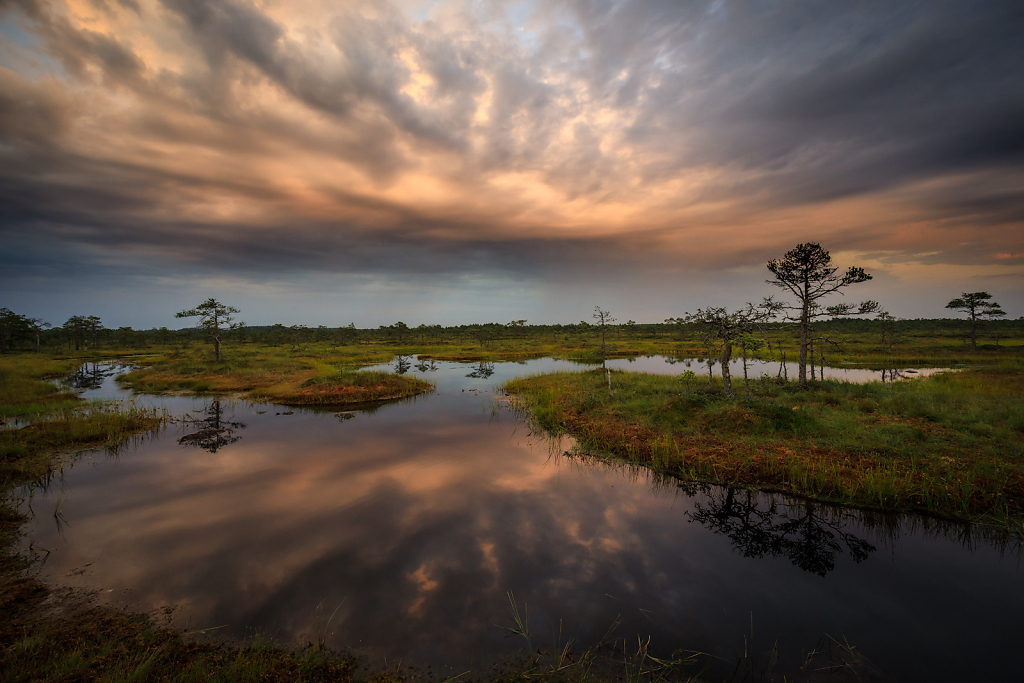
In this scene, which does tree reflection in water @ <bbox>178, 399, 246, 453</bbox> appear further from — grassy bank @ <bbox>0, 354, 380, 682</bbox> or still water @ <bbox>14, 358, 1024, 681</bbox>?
grassy bank @ <bbox>0, 354, 380, 682</bbox>

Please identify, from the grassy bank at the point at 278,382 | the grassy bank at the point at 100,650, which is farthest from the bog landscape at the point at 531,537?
the grassy bank at the point at 278,382

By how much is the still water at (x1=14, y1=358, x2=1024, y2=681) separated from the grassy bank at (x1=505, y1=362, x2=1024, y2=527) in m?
0.84

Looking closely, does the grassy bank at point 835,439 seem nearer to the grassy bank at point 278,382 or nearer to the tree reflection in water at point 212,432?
the grassy bank at point 278,382

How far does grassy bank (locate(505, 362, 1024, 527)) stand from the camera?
9.48 m

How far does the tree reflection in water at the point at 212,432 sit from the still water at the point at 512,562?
2.92 metres

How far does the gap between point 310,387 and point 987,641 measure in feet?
104

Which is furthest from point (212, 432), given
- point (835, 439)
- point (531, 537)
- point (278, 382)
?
point (835, 439)

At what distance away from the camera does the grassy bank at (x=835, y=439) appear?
9.48 meters

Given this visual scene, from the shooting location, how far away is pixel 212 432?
18719 mm

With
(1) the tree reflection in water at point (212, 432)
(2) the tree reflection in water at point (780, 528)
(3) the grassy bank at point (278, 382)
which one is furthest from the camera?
(3) the grassy bank at point (278, 382)

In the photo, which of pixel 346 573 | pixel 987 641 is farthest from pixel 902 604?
pixel 346 573

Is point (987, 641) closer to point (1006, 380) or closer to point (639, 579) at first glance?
point (639, 579)

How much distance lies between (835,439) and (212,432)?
27253 mm

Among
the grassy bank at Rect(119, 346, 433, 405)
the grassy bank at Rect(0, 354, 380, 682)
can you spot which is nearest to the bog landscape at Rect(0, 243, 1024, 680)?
the grassy bank at Rect(0, 354, 380, 682)
